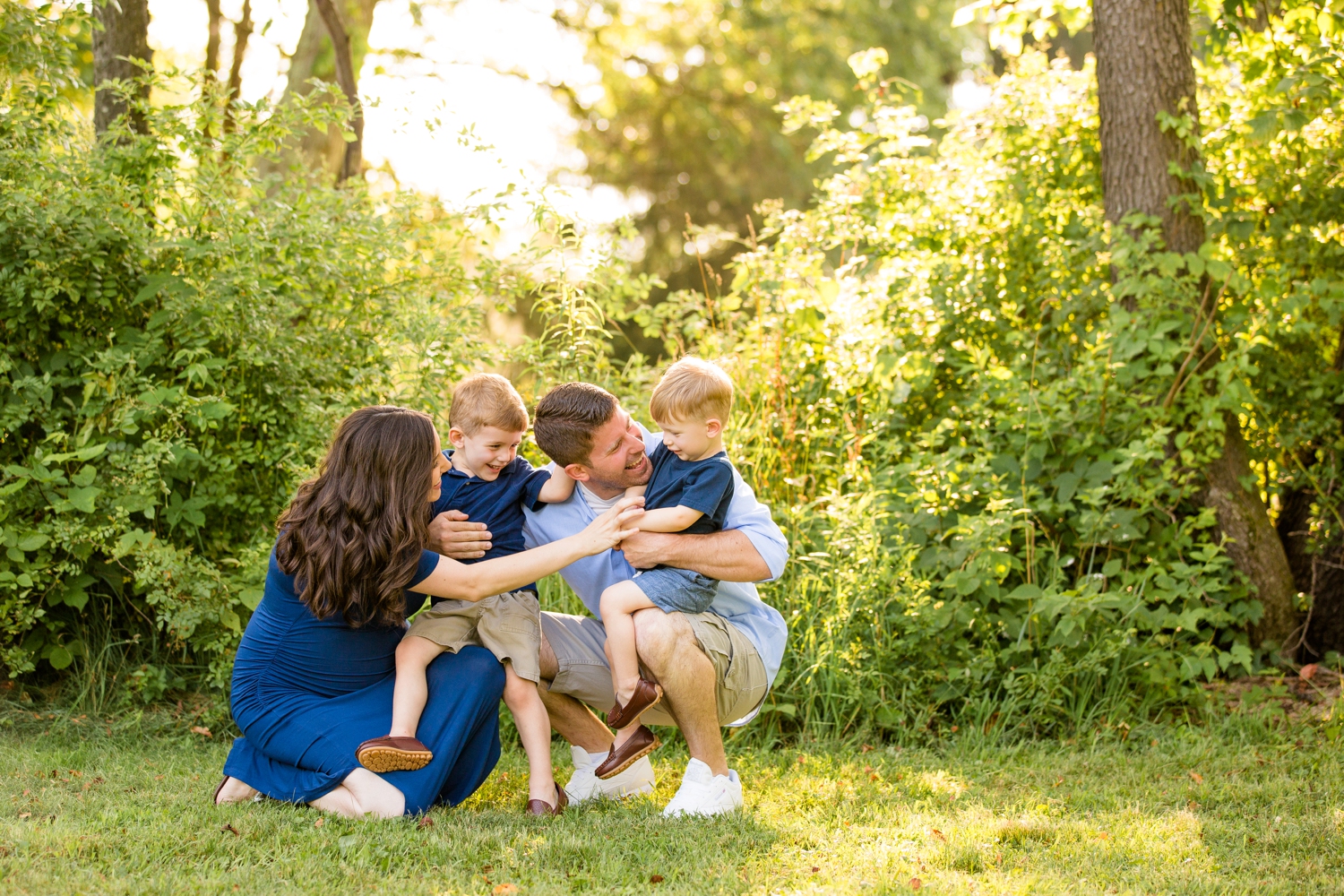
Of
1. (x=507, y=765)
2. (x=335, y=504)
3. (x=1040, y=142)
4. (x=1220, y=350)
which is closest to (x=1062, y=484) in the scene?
(x=1220, y=350)

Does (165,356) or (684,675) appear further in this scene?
(165,356)

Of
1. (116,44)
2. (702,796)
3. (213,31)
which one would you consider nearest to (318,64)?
(213,31)

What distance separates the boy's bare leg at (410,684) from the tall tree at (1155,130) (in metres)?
3.61

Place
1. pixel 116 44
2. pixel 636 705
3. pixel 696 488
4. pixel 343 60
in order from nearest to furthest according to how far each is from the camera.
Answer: pixel 636 705 < pixel 696 488 < pixel 116 44 < pixel 343 60

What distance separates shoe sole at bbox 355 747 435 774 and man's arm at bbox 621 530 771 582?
2.65 feet

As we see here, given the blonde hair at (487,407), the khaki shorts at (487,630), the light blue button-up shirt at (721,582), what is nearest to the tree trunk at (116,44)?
the blonde hair at (487,407)

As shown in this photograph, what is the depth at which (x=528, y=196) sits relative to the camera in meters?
4.96

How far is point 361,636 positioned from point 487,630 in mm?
365

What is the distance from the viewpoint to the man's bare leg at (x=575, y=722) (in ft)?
11.5

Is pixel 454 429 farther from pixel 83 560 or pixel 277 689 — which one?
pixel 83 560

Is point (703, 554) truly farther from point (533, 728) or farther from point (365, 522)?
point (365, 522)

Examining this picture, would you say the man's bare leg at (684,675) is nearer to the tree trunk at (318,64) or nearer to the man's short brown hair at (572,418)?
the man's short brown hair at (572,418)

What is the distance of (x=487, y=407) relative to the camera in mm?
3254

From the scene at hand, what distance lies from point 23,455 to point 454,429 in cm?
216
